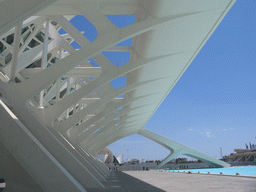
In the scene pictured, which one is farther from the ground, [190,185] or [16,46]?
[16,46]

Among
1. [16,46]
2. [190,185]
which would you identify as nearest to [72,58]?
[16,46]

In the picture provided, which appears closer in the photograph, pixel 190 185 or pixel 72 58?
pixel 72 58

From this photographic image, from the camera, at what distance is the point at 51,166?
13.8 ft

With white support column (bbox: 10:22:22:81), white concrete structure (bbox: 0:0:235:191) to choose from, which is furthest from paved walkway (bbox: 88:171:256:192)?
white support column (bbox: 10:22:22:81)

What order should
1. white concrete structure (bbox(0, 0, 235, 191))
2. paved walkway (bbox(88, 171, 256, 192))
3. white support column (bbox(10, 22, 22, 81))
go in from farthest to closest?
paved walkway (bbox(88, 171, 256, 192)) → white support column (bbox(10, 22, 22, 81)) → white concrete structure (bbox(0, 0, 235, 191))

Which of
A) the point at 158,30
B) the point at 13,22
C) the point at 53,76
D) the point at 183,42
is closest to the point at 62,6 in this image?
the point at 53,76

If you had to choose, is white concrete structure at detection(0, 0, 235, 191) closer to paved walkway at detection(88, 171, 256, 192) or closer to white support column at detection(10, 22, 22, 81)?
white support column at detection(10, 22, 22, 81)

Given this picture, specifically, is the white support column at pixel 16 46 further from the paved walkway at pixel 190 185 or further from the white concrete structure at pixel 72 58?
the paved walkway at pixel 190 185

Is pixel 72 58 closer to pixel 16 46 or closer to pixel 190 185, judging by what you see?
pixel 16 46

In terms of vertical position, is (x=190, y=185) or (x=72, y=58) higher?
(x=72, y=58)

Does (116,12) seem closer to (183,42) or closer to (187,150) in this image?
(183,42)

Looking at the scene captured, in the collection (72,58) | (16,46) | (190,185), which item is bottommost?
(190,185)

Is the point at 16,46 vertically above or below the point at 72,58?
above

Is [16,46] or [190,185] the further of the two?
[190,185]
